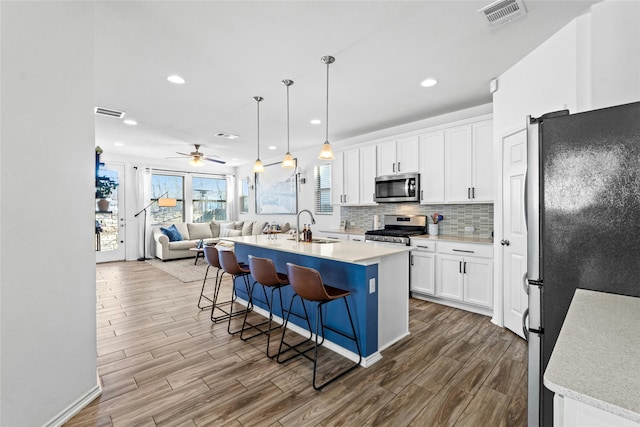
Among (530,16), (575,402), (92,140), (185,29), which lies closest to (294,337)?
(92,140)

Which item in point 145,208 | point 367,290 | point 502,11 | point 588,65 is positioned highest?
point 502,11

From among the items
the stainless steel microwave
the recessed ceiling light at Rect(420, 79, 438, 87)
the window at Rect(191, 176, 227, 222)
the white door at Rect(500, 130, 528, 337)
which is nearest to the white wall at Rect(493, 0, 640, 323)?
the white door at Rect(500, 130, 528, 337)

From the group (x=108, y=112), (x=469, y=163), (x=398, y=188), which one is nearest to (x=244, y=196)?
(x=108, y=112)

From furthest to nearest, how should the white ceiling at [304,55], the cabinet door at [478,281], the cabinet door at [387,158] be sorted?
the cabinet door at [387,158] → the cabinet door at [478,281] → the white ceiling at [304,55]

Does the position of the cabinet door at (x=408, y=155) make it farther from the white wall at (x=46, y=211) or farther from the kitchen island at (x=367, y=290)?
the white wall at (x=46, y=211)

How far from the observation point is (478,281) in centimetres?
350

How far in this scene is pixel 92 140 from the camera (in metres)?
1.98

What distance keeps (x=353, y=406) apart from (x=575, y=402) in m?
1.56

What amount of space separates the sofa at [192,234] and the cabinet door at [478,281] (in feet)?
17.3

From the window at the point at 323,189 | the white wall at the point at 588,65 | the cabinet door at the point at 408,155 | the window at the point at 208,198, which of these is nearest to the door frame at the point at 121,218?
the window at the point at 208,198

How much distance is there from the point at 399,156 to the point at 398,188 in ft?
1.62

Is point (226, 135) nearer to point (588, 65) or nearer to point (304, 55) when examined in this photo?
point (304, 55)

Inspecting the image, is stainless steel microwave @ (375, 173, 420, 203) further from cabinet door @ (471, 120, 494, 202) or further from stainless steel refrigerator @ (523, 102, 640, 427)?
stainless steel refrigerator @ (523, 102, 640, 427)

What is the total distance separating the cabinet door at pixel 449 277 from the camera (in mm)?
3653
